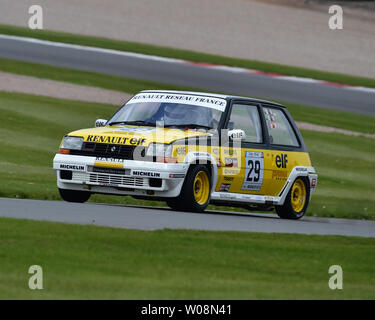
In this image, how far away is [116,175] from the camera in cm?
1220

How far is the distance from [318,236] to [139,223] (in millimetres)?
2048

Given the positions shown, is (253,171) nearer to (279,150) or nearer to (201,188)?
(279,150)

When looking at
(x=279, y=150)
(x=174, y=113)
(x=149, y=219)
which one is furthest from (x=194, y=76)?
(x=149, y=219)

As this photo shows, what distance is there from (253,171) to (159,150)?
6.11ft

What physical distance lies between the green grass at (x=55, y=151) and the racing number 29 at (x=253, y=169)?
2.26 metres

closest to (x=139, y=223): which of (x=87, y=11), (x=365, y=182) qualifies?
(x=365, y=182)

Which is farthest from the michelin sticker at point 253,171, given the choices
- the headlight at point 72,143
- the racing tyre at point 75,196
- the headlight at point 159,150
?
the headlight at point 72,143

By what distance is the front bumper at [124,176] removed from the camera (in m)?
12.1

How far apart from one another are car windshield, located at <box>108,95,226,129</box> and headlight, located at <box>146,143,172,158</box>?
2.72 ft

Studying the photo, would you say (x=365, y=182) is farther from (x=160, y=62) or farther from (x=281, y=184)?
(x=160, y=62)

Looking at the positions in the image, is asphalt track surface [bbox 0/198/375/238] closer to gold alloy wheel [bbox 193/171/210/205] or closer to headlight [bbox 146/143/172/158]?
gold alloy wheel [bbox 193/171/210/205]

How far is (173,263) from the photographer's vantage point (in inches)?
328

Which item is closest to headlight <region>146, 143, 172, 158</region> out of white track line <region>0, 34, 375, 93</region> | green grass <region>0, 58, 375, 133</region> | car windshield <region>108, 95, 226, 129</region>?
car windshield <region>108, 95, 226, 129</region>

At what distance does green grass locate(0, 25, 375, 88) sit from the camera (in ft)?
114
